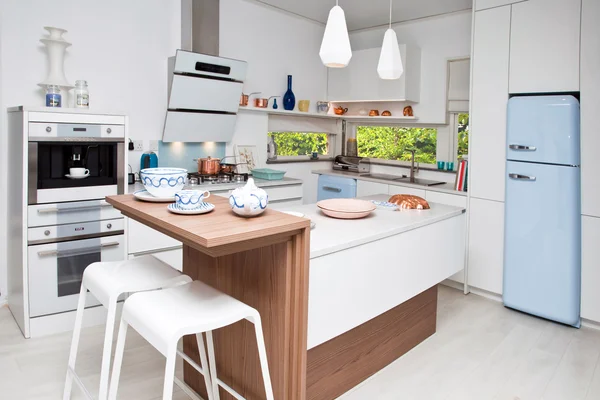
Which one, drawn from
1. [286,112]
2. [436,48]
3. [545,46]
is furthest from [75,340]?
[436,48]

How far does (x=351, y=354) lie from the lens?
245cm

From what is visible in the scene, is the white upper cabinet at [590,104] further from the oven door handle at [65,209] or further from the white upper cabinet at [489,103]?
the oven door handle at [65,209]

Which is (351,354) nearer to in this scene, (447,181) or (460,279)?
(460,279)

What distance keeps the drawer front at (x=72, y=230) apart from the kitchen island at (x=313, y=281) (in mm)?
1094

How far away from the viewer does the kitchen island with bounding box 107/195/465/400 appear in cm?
175

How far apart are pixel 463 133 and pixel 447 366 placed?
9.03 feet

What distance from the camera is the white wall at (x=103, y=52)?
129 inches

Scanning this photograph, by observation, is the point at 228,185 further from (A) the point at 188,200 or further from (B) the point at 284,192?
(A) the point at 188,200

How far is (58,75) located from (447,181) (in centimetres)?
372

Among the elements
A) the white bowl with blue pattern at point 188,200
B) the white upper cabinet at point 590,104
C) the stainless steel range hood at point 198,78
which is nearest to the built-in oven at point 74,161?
the stainless steel range hood at point 198,78

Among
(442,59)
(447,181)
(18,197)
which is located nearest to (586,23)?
(442,59)

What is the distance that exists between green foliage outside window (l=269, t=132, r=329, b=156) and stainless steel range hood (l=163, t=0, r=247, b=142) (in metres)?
1.13

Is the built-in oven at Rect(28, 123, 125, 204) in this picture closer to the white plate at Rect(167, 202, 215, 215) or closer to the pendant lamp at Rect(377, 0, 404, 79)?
the white plate at Rect(167, 202, 215, 215)

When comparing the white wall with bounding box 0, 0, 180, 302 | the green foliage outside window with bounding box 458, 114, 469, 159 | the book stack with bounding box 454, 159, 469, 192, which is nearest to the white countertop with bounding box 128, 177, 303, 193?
the white wall with bounding box 0, 0, 180, 302
